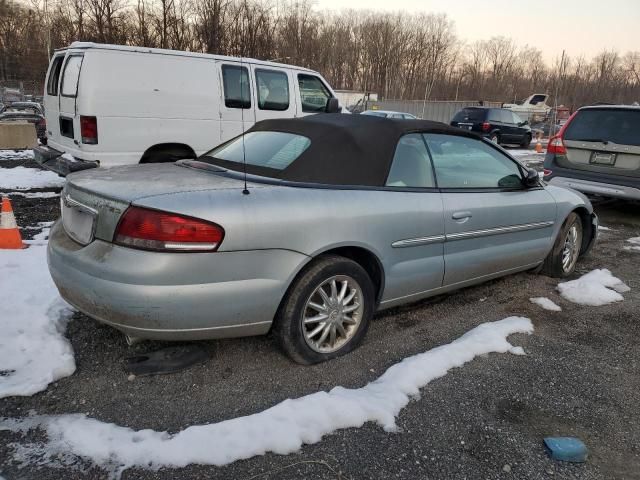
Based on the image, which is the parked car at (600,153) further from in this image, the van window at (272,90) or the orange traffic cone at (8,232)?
the orange traffic cone at (8,232)

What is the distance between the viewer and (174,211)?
2.42 metres

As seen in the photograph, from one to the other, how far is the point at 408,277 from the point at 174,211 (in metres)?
1.66

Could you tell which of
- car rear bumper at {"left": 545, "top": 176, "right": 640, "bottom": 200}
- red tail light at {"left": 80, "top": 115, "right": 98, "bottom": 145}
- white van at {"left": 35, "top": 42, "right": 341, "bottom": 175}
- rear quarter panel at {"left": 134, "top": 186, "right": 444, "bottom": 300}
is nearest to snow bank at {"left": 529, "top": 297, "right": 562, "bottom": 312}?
rear quarter panel at {"left": 134, "top": 186, "right": 444, "bottom": 300}

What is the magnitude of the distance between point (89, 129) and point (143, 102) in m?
0.79

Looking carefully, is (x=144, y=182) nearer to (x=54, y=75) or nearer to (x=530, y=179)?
(x=530, y=179)

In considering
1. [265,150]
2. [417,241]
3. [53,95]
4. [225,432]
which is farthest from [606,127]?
[53,95]

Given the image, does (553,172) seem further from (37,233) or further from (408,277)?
(37,233)

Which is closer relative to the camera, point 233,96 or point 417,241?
point 417,241

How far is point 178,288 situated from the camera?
7.95 feet

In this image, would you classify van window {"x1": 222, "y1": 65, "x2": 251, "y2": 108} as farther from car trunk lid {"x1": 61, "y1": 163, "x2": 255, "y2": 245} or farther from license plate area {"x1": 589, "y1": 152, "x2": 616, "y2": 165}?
license plate area {"x1": 589, "y1": 152, "x2": 616, "y2": 165}

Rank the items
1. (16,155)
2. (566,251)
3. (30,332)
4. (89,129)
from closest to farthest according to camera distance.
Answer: (30,332)
(566,251)
(89,129)
(16,155)

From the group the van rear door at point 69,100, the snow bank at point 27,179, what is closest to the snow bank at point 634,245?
the van rear door at point 69,100

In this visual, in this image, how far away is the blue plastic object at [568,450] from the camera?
2279mm

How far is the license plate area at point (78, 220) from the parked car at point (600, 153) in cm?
687
